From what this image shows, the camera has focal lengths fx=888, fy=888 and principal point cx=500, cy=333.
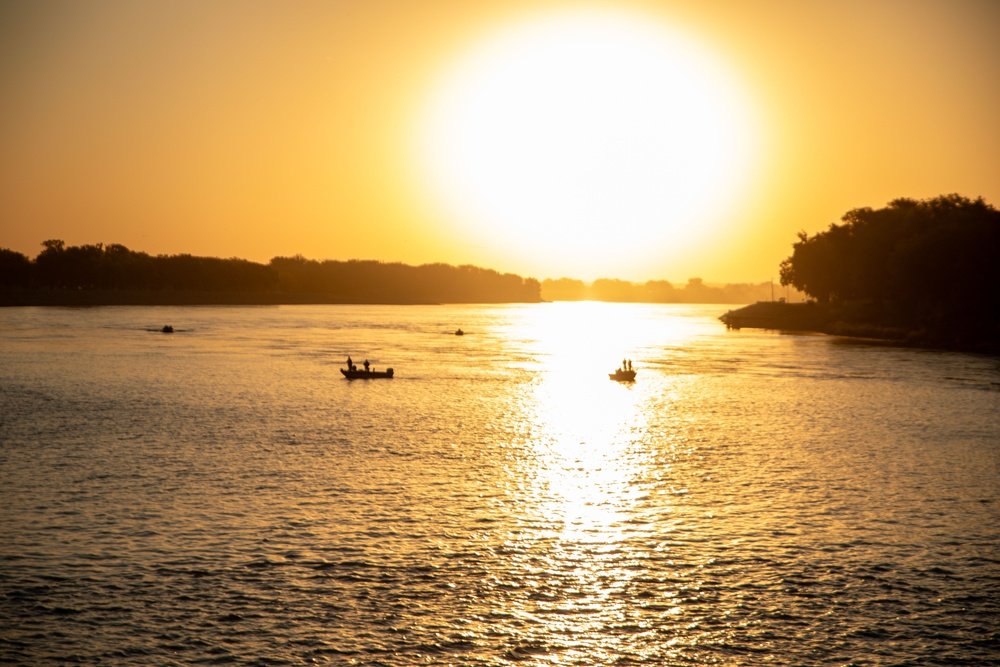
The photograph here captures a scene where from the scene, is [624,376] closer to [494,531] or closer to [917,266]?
[494,531]

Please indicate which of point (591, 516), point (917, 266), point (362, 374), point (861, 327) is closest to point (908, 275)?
point (917, 266)

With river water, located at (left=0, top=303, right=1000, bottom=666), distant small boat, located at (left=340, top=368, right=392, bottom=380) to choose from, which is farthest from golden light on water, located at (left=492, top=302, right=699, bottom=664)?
distant small boat, located at (left=340, top=368, right=392, bottom=380)

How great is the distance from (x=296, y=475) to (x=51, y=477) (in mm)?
8763

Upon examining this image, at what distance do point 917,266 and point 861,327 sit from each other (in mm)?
25354

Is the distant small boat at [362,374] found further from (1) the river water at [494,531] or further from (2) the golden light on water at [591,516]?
(2) the golden light on water at [591,516]

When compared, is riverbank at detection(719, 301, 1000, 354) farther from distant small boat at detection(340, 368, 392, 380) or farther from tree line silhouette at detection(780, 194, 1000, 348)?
distant small boat at detection(340, 368, 392, 380)

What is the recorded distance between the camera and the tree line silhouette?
373ft

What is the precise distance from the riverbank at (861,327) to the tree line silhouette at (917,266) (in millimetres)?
306

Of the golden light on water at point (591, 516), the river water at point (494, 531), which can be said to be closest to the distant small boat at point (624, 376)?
the golden light on water at point (591, 516)

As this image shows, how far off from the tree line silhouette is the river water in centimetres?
6125

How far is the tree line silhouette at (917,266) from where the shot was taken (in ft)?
373

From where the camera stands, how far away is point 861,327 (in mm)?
143625

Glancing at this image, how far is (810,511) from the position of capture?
29.1 metres

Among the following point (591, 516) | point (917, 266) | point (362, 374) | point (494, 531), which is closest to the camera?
point (494, 531)
